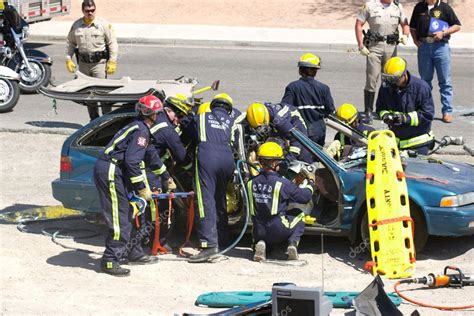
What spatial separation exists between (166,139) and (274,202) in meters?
1.35

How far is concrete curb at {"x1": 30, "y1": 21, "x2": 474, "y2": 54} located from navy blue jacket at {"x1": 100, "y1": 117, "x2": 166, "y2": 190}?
39.2 ft

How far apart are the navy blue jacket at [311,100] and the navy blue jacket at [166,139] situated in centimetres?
219

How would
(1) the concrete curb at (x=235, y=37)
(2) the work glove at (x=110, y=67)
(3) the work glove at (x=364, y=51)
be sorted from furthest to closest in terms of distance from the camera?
(1) the concrete curb at (x=235, y=37) < (3) the work glove at (x=364, y=51) < (2) the work glove at (x=110, y=67)

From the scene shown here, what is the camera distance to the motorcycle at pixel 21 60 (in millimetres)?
19391

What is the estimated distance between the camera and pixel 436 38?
1722cm

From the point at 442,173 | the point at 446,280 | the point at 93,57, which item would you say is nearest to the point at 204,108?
the point at 442,173

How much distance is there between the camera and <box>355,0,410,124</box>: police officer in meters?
17.4

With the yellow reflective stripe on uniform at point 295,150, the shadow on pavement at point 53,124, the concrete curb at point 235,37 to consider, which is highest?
the yellow reflective stripe on uniform at point 295,150

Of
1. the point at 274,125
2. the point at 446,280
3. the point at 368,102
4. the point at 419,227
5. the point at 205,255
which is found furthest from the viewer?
the point at 368,102

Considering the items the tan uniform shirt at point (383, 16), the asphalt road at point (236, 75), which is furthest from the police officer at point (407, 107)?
the tan uniform shirt at point (383, 16)

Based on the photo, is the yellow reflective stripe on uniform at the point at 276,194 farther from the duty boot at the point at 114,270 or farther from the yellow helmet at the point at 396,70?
the yellow helmet at the point at 396,70

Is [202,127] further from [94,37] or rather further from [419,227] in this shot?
[94,37]

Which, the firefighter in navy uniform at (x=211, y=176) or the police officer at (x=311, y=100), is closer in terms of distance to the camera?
the firefighter in navy uniform at (x=211, y=176)

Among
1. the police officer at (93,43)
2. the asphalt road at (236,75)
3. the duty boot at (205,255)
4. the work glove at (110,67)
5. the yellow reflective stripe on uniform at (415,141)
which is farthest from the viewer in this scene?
the asphalt road at (236,75)
